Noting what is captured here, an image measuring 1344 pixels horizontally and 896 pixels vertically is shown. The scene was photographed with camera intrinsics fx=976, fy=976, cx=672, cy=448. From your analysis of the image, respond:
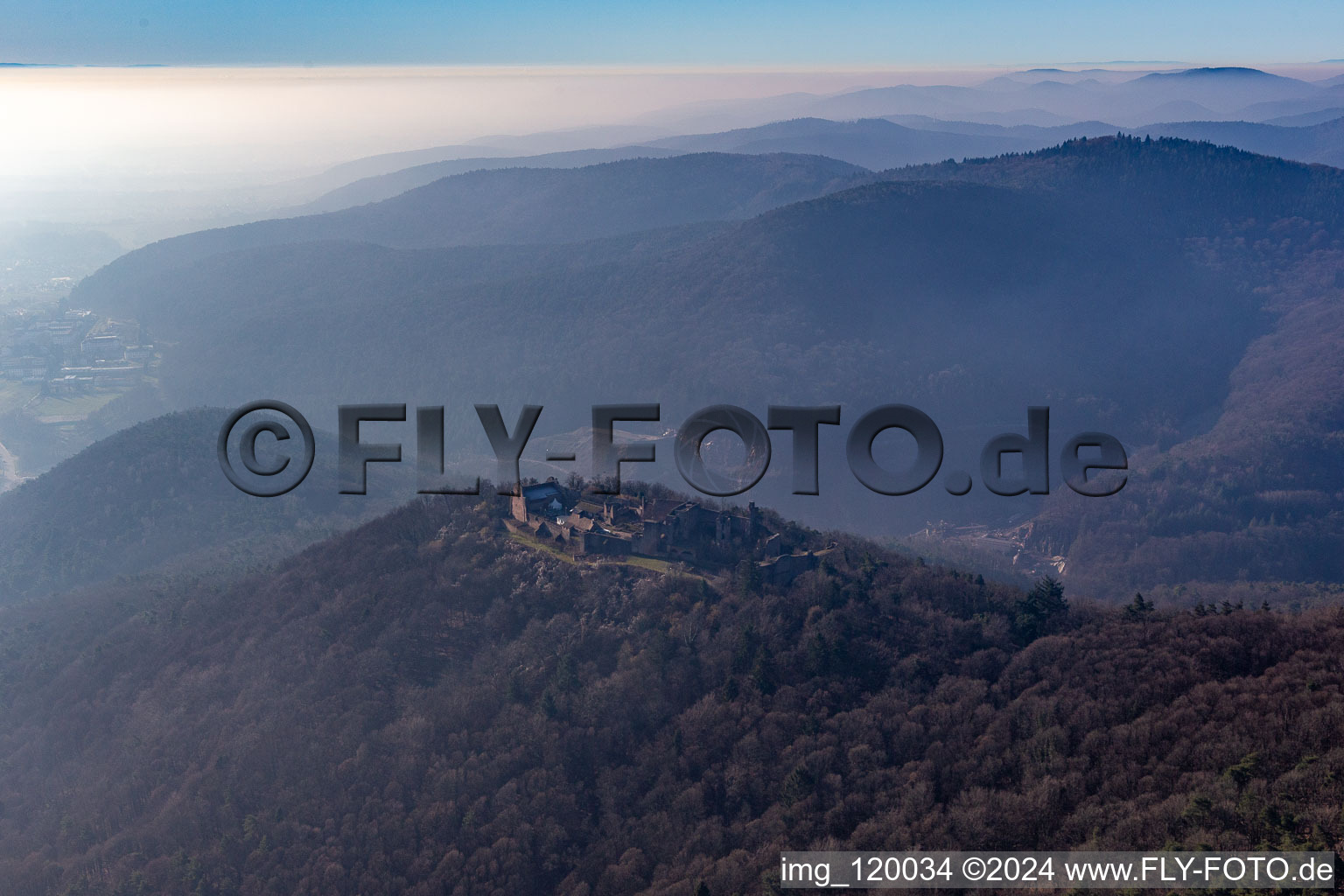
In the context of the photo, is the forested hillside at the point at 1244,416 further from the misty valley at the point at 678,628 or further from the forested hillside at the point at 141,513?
the forested hillside at the point at 141,513

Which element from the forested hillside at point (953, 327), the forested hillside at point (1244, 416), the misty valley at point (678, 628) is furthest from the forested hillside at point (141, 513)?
the forested hillside at point (1244, 416)

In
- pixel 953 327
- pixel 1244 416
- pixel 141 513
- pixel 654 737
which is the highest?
pixel 953 327

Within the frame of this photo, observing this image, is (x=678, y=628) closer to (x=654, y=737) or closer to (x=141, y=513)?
(x=654, y=737)

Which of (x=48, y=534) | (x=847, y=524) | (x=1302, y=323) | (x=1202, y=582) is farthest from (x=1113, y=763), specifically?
(x=1302, y=323)

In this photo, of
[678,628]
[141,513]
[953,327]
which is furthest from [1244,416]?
[141,513]

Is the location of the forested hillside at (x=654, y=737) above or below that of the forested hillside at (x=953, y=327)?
below

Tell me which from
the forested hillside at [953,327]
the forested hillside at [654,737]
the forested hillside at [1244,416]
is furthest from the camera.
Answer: the forested hillside at [953,327]

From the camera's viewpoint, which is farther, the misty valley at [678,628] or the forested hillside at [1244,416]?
the forested hillside at [1244,416]

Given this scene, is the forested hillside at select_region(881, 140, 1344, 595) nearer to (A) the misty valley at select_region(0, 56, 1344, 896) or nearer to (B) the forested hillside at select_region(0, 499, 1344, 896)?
(A) the misty valley at select_region(0, 56, 1344, 896)

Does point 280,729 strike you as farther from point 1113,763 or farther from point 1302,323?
point 1302,323

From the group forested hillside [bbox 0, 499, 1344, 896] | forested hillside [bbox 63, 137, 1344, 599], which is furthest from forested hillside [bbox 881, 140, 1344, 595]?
forested hillside [bbox 0, 499, 1344, 896]
